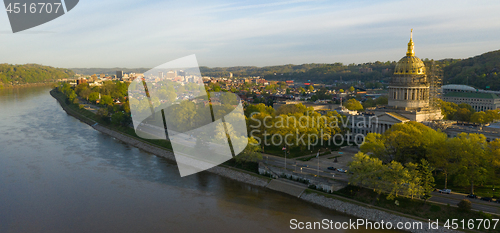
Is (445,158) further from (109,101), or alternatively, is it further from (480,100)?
(109,101)

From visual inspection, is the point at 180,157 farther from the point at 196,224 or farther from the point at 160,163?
the point at 196,224

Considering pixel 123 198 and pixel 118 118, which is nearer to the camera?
pixel 123 198

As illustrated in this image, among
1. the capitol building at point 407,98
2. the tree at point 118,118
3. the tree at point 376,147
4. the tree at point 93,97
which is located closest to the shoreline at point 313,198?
the tree at point 376,147

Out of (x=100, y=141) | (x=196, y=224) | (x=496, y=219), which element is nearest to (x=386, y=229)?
(x=496, y=219)

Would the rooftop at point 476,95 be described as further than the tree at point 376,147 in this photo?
Yes

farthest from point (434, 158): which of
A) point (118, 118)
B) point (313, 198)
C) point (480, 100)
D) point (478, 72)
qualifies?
point (478, 72)

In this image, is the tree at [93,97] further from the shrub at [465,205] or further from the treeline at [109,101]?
the shrub at [465,205]

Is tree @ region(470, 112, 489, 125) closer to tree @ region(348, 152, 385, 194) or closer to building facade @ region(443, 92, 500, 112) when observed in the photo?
building facade @ region(443, 92, 500, 112)
